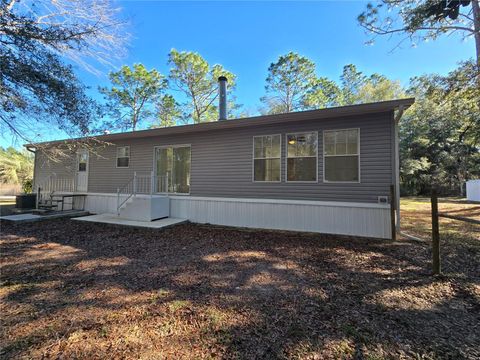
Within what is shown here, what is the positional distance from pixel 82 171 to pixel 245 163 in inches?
320

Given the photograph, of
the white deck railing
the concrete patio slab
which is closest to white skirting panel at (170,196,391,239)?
the concrete patio slab

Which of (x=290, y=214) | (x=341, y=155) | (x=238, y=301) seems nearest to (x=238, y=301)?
(x=238, y=301)

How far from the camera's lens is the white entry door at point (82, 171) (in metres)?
10.7

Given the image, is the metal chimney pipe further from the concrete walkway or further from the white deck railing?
the white deck railing

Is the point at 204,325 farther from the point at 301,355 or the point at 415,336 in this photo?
the point at 415,336

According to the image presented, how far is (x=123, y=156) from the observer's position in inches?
389

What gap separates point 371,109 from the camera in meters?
5.83

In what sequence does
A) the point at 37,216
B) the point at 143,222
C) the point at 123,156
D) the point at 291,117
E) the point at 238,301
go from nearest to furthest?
the point at 238,301 → the point at 291,117 → the point at 143,222 → the point at 37,216 → the point at 123,156

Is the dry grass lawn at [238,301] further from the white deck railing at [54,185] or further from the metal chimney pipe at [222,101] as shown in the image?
the white deck railing at [54,185]

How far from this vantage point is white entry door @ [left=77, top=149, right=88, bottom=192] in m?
10.7

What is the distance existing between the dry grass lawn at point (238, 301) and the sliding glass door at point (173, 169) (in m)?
3.51

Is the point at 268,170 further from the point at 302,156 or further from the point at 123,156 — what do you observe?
the point at 123,156

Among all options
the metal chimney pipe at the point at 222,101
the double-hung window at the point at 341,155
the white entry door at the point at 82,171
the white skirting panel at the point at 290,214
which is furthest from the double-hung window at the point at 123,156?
the double-hung window at the point at 341,155

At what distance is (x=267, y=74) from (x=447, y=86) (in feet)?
50.9
